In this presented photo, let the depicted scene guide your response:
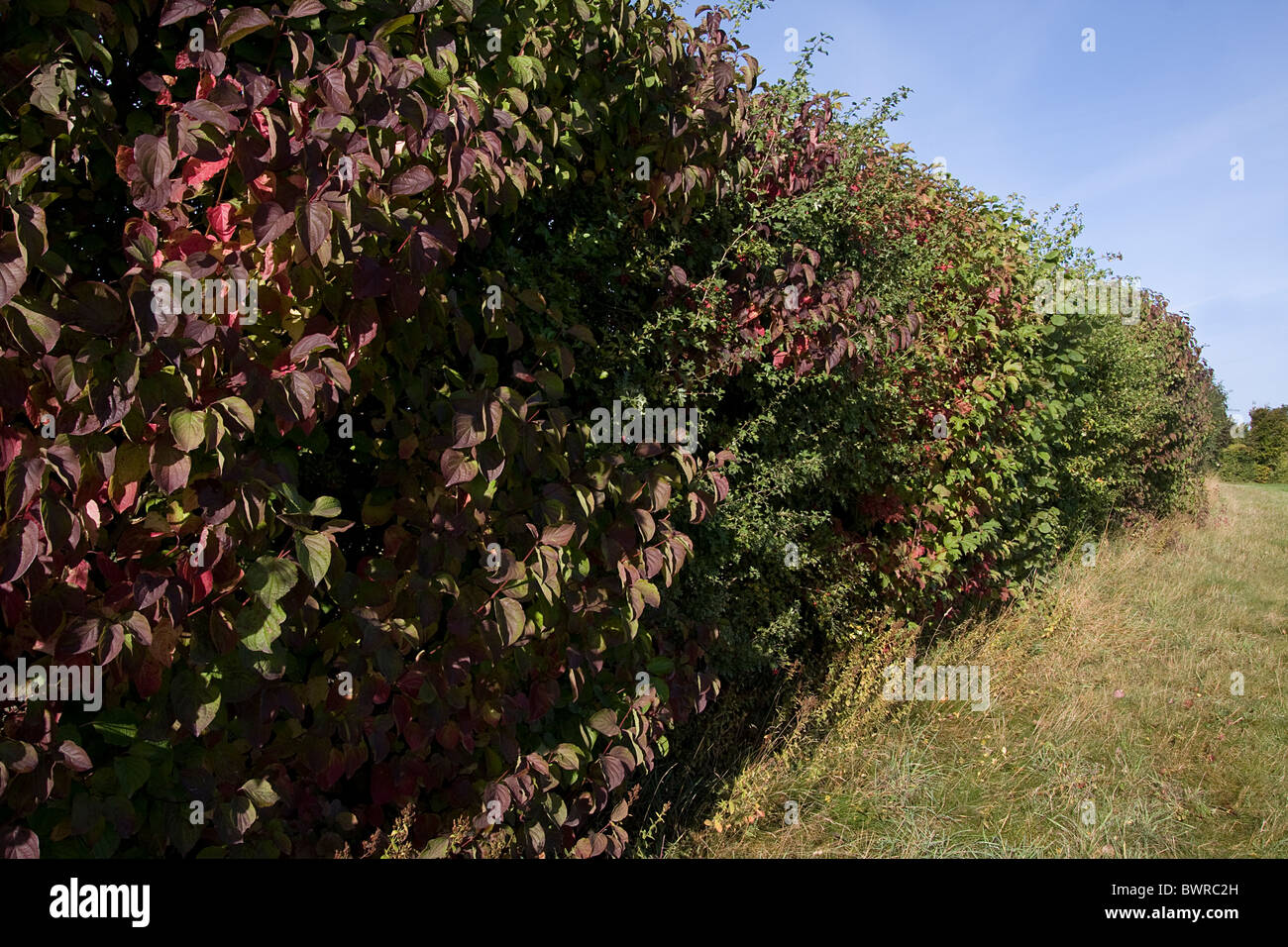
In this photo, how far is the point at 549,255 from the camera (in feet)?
9.64

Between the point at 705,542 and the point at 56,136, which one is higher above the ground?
the point at 56,136

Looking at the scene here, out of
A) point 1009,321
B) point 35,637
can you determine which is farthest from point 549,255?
point 1009,321

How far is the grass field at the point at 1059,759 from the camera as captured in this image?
393 cm

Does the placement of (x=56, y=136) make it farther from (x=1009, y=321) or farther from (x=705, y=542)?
(x=1009, y=321)

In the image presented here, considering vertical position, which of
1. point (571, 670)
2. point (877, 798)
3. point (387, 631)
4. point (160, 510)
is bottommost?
point (877, 798)

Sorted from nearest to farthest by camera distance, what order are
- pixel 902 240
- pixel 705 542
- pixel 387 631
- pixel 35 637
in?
pixel 35 637 < pixel 387 631 < pixel 705 542 < pixel 902 240

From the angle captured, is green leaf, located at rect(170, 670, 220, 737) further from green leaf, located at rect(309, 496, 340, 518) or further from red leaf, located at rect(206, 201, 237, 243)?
red leaf, located at rect(206, 201, 237, 243)

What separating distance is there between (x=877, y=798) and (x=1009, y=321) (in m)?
3.94

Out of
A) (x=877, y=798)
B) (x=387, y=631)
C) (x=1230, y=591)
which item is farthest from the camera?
(x=1230, y=591)

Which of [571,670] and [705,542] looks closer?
[571,670]

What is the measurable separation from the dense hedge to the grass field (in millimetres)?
759

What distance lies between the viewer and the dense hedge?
1653 mm

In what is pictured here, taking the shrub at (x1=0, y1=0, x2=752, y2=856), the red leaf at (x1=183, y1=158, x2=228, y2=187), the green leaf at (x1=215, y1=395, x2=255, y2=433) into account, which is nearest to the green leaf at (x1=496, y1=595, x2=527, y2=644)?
the shrub at (x1=0, y1=0, x2=752, y2=856)

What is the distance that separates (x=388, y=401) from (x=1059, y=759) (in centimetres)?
419
